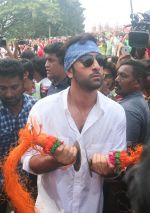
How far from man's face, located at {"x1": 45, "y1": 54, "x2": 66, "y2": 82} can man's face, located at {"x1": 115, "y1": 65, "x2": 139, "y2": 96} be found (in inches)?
36.0

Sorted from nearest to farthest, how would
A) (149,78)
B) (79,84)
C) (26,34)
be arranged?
1. (79,84)
2. (149,78)
3. (26,34)

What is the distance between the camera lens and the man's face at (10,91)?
3.45 meters

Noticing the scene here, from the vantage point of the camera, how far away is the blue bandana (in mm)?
3038

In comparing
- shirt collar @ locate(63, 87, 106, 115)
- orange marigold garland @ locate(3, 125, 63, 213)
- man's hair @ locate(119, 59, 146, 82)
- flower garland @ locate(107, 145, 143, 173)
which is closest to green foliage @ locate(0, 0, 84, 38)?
man's hair @ locate(119, 59, 146, 82)

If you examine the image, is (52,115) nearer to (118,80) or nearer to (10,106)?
(10,106)

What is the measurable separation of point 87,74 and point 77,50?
0.21 metres

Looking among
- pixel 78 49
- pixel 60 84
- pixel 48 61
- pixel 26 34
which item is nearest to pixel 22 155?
pixel 78 49

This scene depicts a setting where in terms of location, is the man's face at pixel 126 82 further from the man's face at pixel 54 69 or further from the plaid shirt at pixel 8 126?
the plaid shirt at pixel 8 126

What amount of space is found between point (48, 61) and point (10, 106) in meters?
1.66

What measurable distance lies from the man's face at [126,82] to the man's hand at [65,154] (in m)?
1.77

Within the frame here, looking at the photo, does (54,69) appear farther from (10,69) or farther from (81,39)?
(81,39)

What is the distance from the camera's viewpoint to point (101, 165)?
242cm

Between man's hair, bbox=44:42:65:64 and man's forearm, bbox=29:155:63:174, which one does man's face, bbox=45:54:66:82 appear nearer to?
man's hair, bbox=44:42:65:64

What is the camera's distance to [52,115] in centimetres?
278
